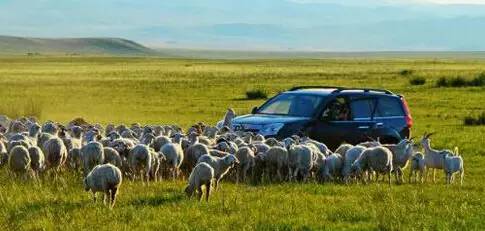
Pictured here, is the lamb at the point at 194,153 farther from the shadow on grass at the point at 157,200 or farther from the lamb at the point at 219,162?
the shadow on grass at the point at 157,200

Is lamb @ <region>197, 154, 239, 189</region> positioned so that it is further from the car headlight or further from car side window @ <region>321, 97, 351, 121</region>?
car side window @ <region>321, 97, 351, 121</region>

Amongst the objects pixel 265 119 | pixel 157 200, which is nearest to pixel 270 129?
pixel 265 119

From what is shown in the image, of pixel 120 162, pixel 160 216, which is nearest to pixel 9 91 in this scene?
pixel 120 162

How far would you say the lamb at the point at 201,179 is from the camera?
1267 centimetres

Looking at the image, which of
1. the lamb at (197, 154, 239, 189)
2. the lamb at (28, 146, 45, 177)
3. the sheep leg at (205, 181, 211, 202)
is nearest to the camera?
the sheep leg at (205, 181, 211, 202)

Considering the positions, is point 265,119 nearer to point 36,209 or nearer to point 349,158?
point 349,158

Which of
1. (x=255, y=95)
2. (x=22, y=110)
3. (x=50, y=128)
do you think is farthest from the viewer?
(x=255, y=95)

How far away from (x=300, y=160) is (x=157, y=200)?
145 inches

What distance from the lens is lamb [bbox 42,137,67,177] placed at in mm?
16031

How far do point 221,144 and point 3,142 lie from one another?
15.5ft

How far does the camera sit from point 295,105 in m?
19.7

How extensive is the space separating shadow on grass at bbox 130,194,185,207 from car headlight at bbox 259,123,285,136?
5835 mm

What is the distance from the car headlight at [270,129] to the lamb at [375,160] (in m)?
3.36

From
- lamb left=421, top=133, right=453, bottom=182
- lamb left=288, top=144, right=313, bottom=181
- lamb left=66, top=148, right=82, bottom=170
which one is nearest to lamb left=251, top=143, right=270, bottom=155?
lamb left=288, top=144, right=313, bottom=181
